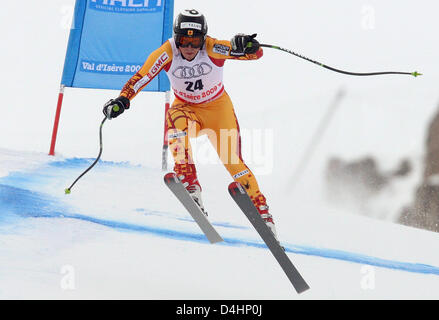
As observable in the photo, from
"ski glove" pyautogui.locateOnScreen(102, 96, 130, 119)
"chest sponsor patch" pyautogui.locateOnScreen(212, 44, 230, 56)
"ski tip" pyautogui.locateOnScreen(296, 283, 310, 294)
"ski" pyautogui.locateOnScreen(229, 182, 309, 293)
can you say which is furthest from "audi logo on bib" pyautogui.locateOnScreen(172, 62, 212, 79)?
"ski tip" pyautogui.locateOnScreen(296, 283, 310, 294)

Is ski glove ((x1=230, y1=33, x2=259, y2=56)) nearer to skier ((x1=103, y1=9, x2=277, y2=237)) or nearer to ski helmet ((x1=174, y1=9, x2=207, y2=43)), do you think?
skier ((x1=103, y1=9, x2=277, y2=237))

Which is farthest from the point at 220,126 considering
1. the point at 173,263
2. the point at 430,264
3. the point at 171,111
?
the point at 430,264

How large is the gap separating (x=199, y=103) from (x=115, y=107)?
2.04ft

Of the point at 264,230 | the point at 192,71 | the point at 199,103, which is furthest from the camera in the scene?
the point at 199,103

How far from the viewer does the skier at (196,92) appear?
3.39 meters

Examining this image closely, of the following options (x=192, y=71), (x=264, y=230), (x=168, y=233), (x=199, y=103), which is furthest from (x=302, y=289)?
(x=192, y=71)

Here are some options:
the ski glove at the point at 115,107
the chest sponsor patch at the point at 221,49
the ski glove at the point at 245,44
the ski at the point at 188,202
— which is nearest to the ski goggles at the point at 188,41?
the chest sponsor patch at the point at 221,49

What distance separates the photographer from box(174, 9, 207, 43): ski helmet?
3.37 metres

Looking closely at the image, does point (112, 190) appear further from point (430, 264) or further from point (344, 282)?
point (430, 264)

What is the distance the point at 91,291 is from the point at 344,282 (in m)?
1.75

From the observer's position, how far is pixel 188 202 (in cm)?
346

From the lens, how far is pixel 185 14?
11.2ft

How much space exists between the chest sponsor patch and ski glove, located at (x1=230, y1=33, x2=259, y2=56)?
7cm

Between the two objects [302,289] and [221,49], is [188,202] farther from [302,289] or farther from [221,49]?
[221,49]
